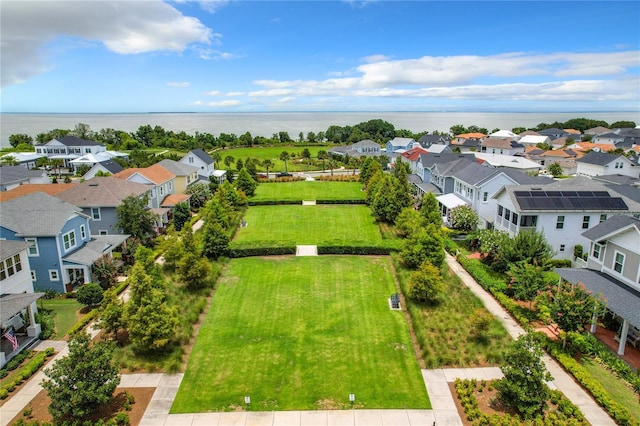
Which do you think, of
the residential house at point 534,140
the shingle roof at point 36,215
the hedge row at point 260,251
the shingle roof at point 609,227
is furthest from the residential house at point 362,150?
the shingle roof at point 609,227

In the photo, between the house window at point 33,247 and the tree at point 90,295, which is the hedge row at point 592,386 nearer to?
the tree at point 90,295

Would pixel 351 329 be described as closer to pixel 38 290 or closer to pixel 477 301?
pixel 477 301

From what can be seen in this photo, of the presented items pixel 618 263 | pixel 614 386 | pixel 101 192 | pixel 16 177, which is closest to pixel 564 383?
pixel 614 386

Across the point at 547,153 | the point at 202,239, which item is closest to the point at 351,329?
the point at 202,239

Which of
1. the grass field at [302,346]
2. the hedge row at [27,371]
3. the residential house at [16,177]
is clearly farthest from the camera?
the residential house at [16,177]

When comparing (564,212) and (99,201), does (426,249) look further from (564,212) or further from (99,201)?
(99,201)

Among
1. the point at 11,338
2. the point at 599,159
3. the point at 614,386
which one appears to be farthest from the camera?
the point at 599,159
